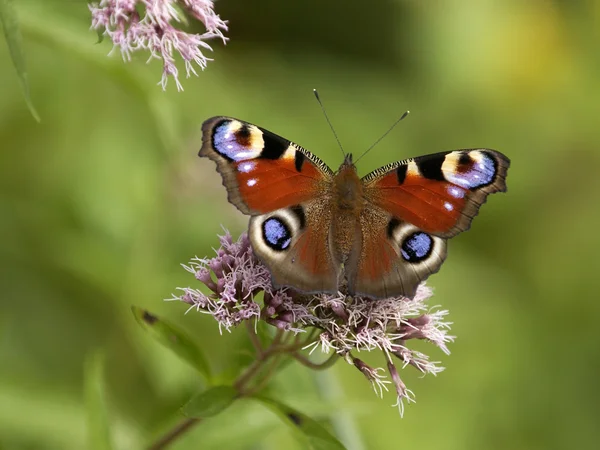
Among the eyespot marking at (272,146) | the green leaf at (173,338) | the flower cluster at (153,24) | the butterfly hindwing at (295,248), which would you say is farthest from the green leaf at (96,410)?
the flower cluster at (153,24)

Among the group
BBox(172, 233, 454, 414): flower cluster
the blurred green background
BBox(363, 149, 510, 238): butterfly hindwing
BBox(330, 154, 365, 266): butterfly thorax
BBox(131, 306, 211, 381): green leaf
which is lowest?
the blurred green background

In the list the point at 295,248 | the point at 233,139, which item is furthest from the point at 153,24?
the point at 295,248

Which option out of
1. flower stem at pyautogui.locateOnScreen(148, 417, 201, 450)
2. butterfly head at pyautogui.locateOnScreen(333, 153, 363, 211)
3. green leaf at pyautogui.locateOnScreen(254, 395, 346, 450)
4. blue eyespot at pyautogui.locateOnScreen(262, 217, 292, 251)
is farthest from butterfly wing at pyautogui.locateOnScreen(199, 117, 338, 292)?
flower stem at pyautogui.locateOnScreen(148, 417, 201, 450)

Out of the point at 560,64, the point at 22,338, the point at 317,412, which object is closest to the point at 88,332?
the point at 22,338

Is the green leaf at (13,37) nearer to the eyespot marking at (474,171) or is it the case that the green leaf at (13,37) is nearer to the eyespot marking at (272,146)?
the eyespot marking at (272,146)

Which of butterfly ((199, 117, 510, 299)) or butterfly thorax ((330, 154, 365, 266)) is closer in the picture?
butterfly ((199, 117, 510, 299))

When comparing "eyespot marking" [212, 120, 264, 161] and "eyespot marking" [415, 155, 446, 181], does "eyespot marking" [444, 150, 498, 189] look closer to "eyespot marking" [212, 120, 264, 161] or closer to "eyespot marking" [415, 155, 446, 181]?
"eyespot marking" [415, 155, 446, 181]
